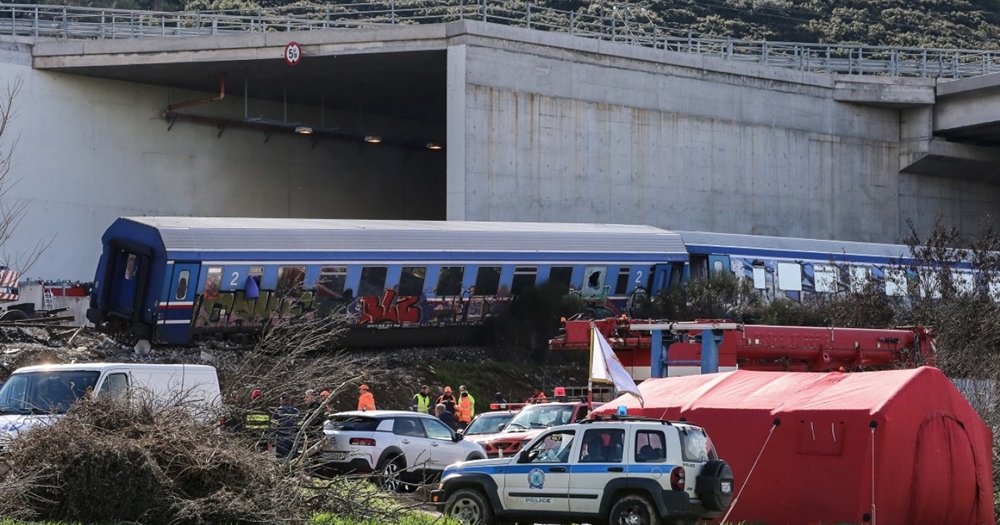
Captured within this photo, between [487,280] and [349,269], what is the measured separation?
13.2ft

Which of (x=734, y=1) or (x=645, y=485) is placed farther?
(x=734, y=1)

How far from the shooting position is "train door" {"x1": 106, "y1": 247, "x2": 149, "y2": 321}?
102 ft

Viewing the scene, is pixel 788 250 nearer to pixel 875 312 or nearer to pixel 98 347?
pixel 875 312

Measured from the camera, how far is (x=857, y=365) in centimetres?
2570

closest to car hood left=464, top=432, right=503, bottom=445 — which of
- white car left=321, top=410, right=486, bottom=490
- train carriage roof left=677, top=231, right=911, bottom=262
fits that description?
white car left=321, top=410, right=486, bottom=490

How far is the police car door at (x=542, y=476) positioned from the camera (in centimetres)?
1619

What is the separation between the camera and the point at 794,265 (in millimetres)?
39750

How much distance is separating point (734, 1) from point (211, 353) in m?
83.2

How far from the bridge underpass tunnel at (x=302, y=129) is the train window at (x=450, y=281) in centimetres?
987

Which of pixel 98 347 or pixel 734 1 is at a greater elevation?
pixel 734 1

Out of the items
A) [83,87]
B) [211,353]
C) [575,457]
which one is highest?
[83,87]

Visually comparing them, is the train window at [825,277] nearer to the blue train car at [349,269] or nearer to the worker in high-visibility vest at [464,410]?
the blue train car at [349,269]

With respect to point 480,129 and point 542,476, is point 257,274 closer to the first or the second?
point 480,129

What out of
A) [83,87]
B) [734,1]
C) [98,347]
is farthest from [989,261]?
[734,1]
